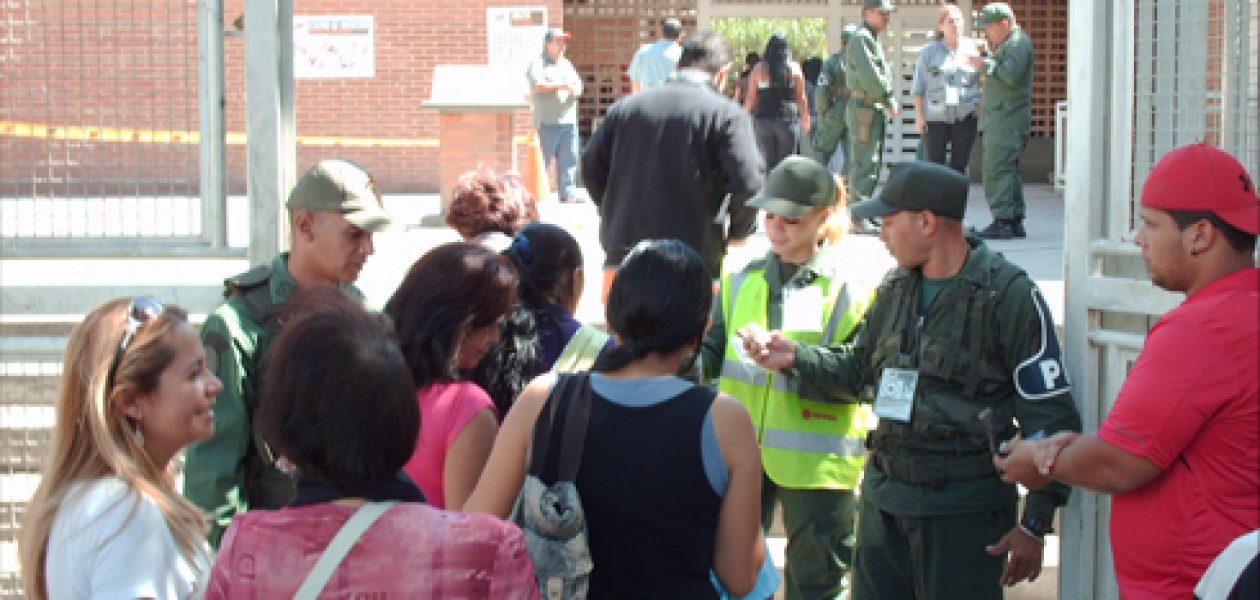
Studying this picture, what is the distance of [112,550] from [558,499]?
32.3 inches

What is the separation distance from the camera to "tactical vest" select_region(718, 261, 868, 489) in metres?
4.26

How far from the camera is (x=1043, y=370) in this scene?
3.59 meters

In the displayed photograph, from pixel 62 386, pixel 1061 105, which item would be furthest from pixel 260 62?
pixel 1061 105

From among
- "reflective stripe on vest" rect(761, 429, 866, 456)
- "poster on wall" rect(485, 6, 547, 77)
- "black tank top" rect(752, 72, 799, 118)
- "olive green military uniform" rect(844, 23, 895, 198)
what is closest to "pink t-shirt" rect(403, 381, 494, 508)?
"reflective stripe on vest" rect(761, 429, 866, 456)

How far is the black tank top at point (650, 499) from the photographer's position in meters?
2.72

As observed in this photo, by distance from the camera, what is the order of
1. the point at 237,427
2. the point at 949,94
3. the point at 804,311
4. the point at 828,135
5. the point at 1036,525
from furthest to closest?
the point at 828,135 < the point at 949,94 < the point at 804,311 < the point at 1036,525 < the point at 237,427

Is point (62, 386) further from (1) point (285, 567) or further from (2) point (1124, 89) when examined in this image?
(2) point (1124, 89)

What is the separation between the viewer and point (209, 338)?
133 inches

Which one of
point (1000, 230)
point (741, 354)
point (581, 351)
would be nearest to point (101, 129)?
point (581, 351)

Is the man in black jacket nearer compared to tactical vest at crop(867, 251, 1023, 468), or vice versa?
tactical vest at crop(867, 251, 1023, 468)

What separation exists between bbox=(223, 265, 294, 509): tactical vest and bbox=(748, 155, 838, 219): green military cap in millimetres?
1609

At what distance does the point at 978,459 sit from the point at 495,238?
65.3 inches

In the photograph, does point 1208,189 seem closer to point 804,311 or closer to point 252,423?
point 804,311

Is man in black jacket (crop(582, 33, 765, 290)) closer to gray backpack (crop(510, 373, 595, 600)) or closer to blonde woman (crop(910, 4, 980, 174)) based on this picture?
gray backpack (crop(510, 373, 595, 600))
